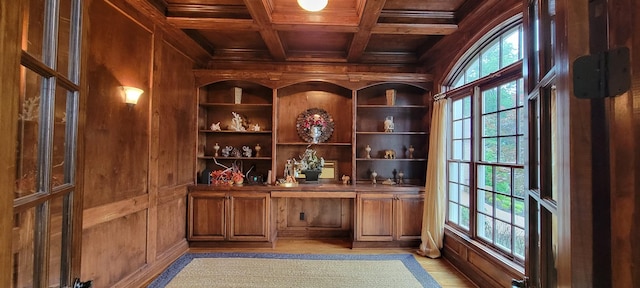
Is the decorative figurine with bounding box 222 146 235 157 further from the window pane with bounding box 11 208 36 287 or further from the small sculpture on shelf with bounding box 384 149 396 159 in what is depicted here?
the window pane with bounding box 11 208 36 287

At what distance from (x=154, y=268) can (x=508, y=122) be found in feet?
13.1

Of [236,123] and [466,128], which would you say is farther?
[236,123]

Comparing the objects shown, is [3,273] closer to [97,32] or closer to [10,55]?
[10,55]

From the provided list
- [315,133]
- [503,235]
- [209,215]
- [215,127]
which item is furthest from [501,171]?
[215,127]

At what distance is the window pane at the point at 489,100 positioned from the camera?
289 cm

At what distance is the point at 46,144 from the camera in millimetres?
925

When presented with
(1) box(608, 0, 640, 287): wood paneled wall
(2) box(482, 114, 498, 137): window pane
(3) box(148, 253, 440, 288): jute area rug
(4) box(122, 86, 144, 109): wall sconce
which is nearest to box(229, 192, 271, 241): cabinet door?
(3) box(148, 253, 440, 288): jute area rug

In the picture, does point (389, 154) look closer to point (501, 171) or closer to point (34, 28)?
point (501, 171)

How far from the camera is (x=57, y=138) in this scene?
100 cm

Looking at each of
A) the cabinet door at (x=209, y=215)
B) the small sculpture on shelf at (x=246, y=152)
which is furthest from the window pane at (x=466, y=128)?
the cabinet door at (x=209, y=215)

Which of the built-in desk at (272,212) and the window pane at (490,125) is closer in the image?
the window pane at (490,125)

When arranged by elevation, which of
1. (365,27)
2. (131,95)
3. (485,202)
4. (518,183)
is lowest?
(485,202)

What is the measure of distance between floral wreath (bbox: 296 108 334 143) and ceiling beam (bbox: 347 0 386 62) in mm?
944

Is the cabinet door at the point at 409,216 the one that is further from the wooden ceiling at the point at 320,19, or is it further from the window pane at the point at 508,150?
the wooden ceiling at the point at 320,19
